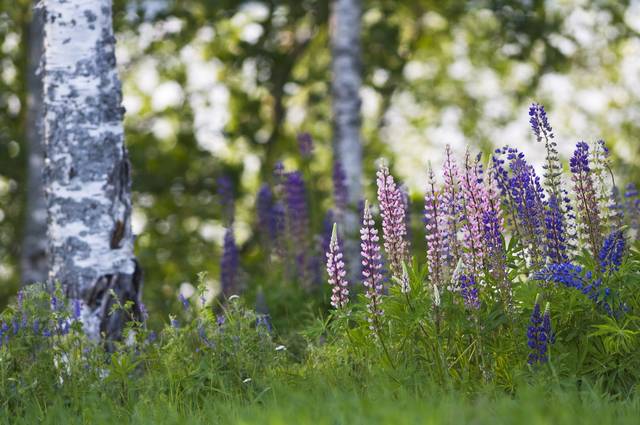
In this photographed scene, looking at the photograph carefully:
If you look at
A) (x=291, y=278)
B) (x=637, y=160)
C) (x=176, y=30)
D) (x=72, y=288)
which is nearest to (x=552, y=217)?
(x=72, y=288)

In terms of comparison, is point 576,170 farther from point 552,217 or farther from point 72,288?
point 72,288

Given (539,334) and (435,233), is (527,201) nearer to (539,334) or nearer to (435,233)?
(435,233)

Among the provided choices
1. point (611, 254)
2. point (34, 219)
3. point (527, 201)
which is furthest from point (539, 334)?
point (34, 219)

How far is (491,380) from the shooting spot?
15.2 feet

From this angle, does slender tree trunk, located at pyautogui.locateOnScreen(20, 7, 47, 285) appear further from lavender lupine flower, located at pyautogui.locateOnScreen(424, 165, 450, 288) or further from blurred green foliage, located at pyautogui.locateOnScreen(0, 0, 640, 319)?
lavender lupine flower, located at pyautogui.locateOnScreen(424, 165, 450, 288)

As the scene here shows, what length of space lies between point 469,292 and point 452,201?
667 mm

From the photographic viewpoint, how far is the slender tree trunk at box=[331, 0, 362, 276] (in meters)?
11.2

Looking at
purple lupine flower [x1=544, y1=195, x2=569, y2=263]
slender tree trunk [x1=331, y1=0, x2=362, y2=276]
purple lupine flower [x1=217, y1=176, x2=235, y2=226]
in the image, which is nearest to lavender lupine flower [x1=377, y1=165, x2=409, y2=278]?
purple lupine flower [x1=544, y1=195, x2=569, y2=263]

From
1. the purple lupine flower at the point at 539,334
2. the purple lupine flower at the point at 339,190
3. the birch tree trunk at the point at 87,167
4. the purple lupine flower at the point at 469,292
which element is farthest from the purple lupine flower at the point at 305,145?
the purple lupine flower at the point at 539,334

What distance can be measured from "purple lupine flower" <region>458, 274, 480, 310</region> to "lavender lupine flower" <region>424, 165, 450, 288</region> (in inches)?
12.2

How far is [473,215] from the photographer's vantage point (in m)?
4.94

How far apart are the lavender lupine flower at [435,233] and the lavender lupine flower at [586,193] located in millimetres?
893

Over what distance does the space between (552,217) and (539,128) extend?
55 cm

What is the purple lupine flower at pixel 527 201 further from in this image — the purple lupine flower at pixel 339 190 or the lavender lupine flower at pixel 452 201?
the purple lupine flower at pixel 339 190
